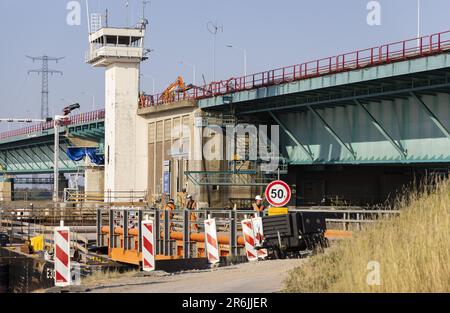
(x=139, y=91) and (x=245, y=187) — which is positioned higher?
(x=139, y=91)

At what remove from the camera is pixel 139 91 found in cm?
6106

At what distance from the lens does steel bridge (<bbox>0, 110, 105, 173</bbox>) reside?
72912mm

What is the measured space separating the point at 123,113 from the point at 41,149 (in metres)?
40.9

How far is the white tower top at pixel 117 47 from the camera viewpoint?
199 feet

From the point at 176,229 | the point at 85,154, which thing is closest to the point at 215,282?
the point at 176,229

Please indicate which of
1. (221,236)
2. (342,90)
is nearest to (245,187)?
(342,90)

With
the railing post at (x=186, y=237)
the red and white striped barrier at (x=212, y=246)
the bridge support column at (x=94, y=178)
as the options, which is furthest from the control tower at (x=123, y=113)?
the red and white striped barrier at (x=212, y=246)

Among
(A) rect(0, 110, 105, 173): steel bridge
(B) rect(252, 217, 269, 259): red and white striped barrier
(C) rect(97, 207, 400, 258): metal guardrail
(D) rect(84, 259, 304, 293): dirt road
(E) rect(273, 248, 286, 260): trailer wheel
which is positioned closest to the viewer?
(D) rect(84, 259, 304, 293): dirt road

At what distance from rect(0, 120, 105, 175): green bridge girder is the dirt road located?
2012 inches

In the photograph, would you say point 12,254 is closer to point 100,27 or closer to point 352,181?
point 352,181

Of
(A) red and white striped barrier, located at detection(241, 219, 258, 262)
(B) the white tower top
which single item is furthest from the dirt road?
(B) the white tower top

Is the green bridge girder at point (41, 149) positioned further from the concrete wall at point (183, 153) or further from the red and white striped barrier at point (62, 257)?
the red and white striped barrier at point (62, 257)

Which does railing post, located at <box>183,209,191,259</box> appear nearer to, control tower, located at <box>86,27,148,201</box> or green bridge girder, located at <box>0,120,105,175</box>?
control tower, located at <box>86,27,148,201</box>

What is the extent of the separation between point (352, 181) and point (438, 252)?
4124 centimetres
